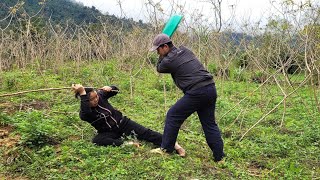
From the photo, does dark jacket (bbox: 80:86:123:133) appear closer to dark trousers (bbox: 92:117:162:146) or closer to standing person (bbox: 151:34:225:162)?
dark trousers (bbox: 92:117:162:146)

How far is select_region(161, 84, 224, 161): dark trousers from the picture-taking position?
3619 millimetres

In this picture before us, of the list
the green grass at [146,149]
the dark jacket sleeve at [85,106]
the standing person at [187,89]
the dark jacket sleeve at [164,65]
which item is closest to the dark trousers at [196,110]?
the standing person at [187,89]

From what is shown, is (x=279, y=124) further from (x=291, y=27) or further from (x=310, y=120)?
(x=291, y=27)

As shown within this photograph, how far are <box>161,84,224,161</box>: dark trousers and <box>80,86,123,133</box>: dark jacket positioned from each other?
677 mm

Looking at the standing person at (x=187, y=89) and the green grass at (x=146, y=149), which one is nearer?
the green grass at (x=146, y=149)

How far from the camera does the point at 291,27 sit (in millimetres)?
6078

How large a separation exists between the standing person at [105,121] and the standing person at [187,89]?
34 centimetres

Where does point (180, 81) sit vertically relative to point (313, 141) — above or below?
above

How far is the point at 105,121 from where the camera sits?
13.3 ft

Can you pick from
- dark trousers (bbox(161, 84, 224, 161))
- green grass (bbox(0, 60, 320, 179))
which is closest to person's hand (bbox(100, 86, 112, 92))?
green grass (bbox(0, 60, 320, 179))

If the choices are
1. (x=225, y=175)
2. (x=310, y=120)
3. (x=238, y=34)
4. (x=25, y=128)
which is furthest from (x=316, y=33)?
(x=238, y=34)

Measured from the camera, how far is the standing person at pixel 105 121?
383cm

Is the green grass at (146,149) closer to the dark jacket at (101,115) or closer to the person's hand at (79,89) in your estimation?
the dark jacket at (101,115)

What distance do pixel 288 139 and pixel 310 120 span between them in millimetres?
1297
